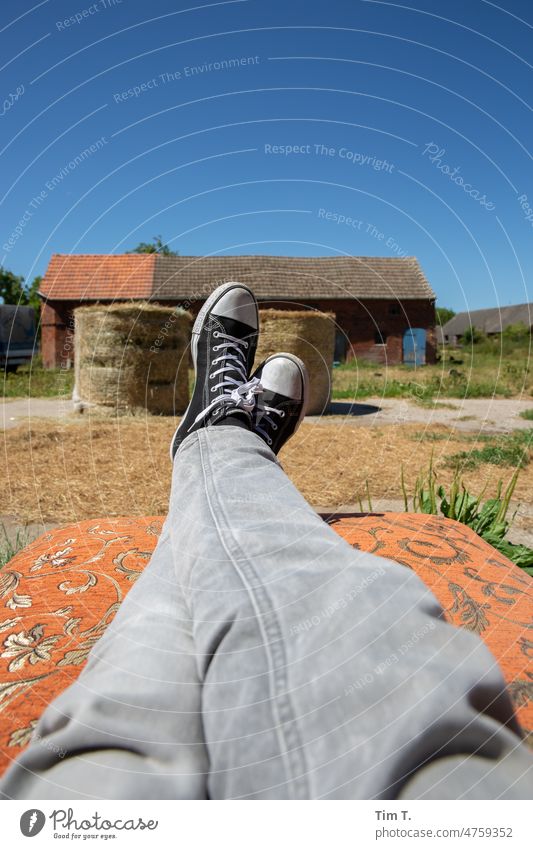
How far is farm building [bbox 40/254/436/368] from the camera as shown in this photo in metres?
17.1

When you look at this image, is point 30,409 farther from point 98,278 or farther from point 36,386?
point 98,278

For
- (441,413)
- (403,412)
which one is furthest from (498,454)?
(403,412)

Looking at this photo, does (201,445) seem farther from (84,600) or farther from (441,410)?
(441,410)

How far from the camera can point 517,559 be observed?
7.00 feet

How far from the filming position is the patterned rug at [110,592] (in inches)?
44.4

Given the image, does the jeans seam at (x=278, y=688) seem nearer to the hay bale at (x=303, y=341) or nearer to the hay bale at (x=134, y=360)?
the hay bale at (x=134, y=360)

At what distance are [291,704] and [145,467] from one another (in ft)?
A: 11.8

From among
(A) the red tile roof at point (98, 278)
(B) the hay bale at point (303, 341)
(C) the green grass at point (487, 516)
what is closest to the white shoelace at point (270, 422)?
(C) the green grass at point (487, 516)

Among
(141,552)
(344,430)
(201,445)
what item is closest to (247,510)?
(201,445)

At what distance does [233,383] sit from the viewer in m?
2.54

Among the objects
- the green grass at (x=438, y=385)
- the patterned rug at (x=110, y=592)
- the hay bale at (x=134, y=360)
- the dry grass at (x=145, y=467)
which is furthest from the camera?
the green grass at (x=438, y=385)

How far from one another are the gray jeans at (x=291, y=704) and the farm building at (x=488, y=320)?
36797mm

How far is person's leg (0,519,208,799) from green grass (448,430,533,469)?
3.62 meters
